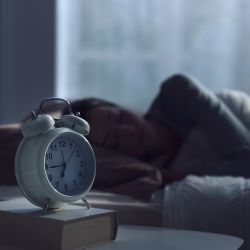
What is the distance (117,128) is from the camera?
1.92 m

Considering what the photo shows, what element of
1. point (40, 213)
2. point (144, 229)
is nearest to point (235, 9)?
point (144, 229)

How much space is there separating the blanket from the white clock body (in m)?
0.42

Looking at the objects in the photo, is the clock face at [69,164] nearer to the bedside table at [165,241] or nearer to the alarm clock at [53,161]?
the alarm clock at [53,161]

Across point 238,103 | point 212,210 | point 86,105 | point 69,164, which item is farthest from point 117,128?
point 69,164

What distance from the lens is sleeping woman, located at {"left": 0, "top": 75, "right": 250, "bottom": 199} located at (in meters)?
1.91

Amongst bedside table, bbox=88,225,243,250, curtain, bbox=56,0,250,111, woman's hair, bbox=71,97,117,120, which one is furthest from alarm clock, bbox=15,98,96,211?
curtain, bbox=56,0,250,111

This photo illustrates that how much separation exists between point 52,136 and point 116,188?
2.15 feet

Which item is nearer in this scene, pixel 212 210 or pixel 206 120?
pixel 212 210

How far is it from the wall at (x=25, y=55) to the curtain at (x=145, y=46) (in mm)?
57

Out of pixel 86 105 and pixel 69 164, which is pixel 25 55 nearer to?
pixel 86 105

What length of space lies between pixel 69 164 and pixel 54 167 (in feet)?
0.11

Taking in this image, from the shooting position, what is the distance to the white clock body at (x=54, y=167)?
104cm

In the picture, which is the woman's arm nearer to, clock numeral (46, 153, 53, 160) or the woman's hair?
the woman's hair

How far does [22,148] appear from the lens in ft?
3.48
